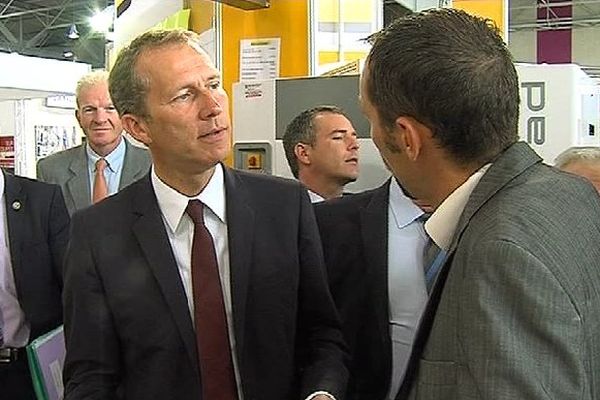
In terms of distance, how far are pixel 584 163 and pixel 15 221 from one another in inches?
71.1

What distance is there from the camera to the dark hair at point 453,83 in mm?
1105

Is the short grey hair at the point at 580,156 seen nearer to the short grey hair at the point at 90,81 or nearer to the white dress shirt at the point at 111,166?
the white dress shirt at the point at 111,166

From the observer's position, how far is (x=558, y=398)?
3.07 feet

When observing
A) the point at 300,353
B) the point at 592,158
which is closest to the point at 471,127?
the point at 300,353

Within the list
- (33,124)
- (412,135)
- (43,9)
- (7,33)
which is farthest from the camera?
(7,33)

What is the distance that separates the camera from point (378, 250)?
196 cm

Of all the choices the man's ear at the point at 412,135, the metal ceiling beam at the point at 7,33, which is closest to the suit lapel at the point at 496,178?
the man's ear at the point at 412,135

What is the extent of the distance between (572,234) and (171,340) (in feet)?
2.94

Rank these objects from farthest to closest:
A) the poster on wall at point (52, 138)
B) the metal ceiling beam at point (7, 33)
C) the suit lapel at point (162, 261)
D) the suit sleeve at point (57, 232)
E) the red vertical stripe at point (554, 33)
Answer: the metal ceiling beam at point (7, 33) → the red vertical stripe at point (554, 33) → the poster on wall at point (52, 138) → the suit sleeve at point (57, 232) → the suit lapel at point (162, 261)

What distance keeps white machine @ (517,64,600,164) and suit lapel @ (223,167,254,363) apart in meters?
1.65

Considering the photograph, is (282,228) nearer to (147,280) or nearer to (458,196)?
(147,280)

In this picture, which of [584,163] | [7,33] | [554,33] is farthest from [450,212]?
[7,33]

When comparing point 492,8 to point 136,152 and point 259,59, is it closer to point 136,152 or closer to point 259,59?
point 259,59

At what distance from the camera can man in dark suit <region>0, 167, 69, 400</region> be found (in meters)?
2.30
